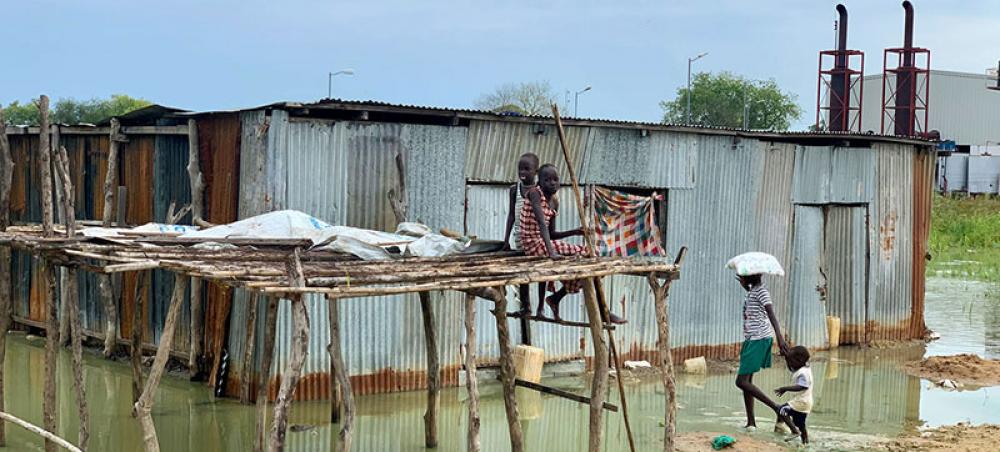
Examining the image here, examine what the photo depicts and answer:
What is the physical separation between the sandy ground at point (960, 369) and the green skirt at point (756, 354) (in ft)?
16.4

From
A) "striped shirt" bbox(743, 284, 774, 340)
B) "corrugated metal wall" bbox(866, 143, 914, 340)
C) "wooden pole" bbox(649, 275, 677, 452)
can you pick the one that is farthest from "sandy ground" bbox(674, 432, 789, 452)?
"corrugated metal wall" bbox(866, 143, 914, 340)

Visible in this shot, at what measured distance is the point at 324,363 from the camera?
12.3m

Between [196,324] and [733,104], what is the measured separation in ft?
193

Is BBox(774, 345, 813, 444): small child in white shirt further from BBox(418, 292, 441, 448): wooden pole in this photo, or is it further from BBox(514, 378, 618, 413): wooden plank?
BBox(418, 292, 441, 448): wooden pole

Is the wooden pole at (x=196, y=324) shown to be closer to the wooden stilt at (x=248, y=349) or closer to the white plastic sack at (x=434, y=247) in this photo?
the wooden stilt at (x=248, y=349)

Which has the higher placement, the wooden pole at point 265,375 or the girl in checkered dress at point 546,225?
the girl in checkered dress at point 546,225

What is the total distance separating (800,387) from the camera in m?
10.9

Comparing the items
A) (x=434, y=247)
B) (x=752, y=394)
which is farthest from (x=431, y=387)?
(x=752, y=394)

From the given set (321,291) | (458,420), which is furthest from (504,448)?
(321,291)

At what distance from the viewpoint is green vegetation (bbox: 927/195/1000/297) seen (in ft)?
91.8

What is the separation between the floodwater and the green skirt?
2.67 ft

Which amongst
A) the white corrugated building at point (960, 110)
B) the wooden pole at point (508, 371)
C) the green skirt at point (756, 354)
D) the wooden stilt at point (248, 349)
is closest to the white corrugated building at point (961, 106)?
the white corrugated building at point (960, 110)

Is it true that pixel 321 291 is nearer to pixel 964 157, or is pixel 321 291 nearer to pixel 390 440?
pixel 390 440

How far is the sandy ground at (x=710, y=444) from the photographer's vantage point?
1077cm
